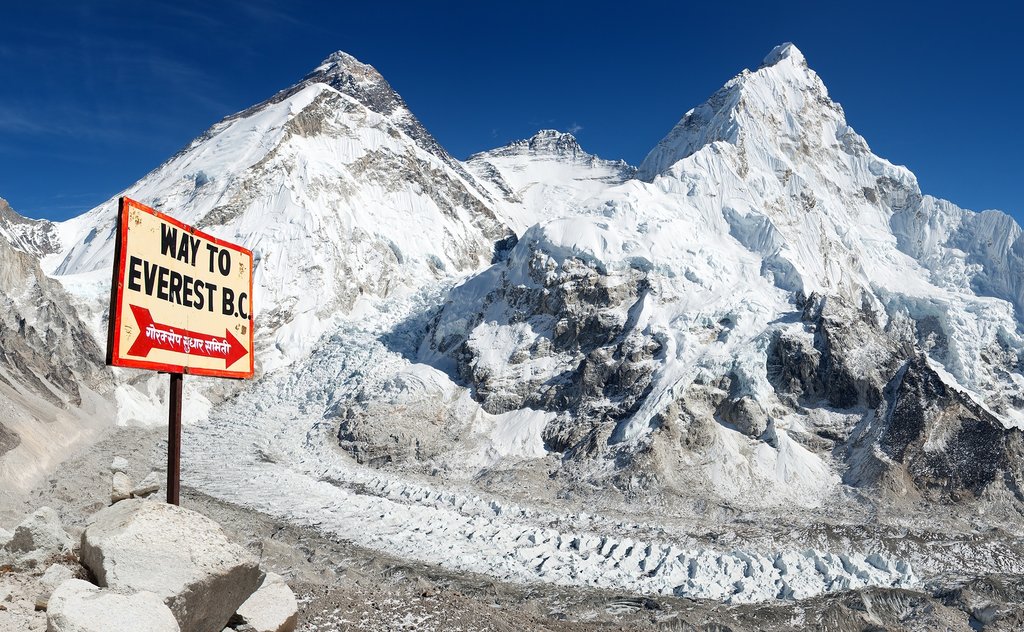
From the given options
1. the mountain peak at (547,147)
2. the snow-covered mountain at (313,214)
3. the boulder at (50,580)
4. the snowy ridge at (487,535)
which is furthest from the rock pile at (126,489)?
the mountain peak at (547,147)

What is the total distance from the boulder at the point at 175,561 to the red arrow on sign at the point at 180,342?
204 cm

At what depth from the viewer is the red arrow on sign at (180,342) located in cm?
846

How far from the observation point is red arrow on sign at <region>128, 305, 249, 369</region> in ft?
27.8

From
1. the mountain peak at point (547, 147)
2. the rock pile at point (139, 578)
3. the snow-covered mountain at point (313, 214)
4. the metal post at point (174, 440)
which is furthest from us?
the mountain peak at point (547, 147)

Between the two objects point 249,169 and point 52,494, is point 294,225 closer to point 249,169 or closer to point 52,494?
point 249,169

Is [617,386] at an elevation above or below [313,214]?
below

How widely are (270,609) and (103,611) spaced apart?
312 cm

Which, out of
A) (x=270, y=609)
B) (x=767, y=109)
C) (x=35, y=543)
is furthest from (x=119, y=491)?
(x=767, y=109)

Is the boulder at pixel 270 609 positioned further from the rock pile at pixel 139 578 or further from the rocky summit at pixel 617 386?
the rocky summit at pixel 617 386

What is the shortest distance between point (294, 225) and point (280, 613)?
59163 millimetres

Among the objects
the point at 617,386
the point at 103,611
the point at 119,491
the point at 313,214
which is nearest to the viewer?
the point at 103,611

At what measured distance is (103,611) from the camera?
263 inches

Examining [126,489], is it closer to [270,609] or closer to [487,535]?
[270,609]

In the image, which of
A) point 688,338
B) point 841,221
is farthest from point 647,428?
point 841,221
